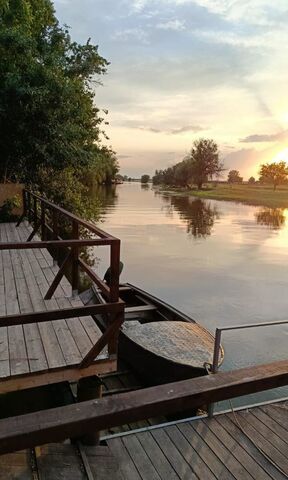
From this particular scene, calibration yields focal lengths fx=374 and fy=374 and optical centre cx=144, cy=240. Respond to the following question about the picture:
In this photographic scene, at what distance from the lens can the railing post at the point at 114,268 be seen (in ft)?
12.6

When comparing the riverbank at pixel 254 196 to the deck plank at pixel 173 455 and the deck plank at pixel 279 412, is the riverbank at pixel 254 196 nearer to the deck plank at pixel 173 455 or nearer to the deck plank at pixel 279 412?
the deck plank at pixel 279 412

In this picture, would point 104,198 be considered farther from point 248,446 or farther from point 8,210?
point 248,446

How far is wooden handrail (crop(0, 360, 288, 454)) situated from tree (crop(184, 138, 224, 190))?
95479 mm

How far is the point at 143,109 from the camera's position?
28016 mm

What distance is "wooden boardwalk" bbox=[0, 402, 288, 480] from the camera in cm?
328

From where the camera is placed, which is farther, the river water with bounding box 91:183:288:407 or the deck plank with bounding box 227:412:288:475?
the river water with bounding box 91:183:288:407

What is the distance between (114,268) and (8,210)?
10.9 meters

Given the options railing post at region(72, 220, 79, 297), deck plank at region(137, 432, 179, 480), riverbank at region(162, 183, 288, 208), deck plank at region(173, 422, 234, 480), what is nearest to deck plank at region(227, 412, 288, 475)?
deck plank at region(173, 422, 234, 480)

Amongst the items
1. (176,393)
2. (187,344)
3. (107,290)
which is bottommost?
(187,344)

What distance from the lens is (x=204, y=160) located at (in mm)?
94000

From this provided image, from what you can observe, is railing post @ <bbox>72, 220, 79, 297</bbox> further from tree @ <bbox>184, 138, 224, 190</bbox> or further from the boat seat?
tree @ <bbox>184, 138, 224, 190</bbox>

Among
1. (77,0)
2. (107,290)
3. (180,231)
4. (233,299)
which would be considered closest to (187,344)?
(107,290)

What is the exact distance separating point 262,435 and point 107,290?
2.25m

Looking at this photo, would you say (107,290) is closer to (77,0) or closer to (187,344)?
(187,344)
